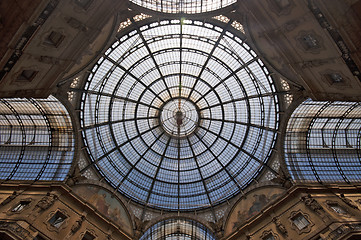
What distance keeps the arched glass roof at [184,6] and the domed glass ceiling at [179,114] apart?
1.40 metres

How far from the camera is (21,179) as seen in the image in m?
22.2

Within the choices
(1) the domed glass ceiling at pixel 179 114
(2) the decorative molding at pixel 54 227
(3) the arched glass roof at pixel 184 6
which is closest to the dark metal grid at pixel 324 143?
(1) the domed glass ceiling at pixel 179 114

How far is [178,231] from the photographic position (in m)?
27.5

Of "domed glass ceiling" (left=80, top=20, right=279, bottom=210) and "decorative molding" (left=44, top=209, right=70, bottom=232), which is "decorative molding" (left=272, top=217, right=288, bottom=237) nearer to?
"domed glass ceiling" (left=80, top=20, right=279, bottom=210)

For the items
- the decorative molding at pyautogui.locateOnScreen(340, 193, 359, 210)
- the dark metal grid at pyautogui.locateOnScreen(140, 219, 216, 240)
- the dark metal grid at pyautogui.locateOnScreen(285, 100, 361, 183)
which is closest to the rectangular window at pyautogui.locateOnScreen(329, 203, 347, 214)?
the decorative molding at pyautogui.locateOnScreen(340, 193, 359, 210)

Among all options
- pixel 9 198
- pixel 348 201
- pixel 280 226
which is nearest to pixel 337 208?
pixel 348 201

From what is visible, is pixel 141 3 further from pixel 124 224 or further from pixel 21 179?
pixel 124 224

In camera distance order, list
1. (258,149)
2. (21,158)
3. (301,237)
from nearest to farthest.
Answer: (301,237) < (21,158) < (258,149)

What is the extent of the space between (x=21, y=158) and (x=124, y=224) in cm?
1186

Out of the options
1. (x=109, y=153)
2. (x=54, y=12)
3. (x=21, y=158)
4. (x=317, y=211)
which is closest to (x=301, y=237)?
(x=317, y=211)

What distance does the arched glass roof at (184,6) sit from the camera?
1899cm

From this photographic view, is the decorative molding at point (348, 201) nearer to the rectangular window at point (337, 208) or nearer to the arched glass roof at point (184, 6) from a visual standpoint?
the rectangular window at point (337, 208)

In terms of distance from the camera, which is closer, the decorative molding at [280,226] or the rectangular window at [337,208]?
the rectangular window at [337,208]

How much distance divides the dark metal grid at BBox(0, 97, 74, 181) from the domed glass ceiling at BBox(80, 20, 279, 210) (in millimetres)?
2183
